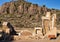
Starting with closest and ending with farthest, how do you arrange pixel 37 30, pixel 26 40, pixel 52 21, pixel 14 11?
1. pixel 26 40
2. pixel 52 21
3. pixel 37 30
4. pixel 14 11

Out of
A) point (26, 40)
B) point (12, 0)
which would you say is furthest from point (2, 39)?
point (12, 0)

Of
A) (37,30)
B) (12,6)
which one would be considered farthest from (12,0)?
(37,30)

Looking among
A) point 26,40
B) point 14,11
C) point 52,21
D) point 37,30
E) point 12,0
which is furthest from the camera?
point 12,0

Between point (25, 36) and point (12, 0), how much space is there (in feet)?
187

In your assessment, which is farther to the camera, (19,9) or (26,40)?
(19,9)

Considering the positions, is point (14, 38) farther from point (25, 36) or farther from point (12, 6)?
point (12, 6)

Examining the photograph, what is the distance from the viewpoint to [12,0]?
6912cm

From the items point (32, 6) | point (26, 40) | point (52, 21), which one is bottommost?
point (26, 40)

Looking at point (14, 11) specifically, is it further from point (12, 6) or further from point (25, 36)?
point (25, 36)

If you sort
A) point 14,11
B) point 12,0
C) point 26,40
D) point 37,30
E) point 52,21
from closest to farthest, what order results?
point 26,40, point 52,21, point 37,30, point 14,11, point 12,0

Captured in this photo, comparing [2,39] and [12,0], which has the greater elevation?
[12,0]

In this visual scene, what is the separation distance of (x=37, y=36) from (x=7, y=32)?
2.45m

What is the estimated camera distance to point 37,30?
50.0ft

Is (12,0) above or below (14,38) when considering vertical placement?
above
